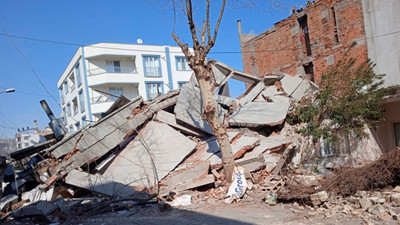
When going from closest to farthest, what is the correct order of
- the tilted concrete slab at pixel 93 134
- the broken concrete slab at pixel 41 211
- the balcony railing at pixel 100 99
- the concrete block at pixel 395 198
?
the concrete block at pixel 395 198
the broken concrete slab at pixel 41 211
the tilted concrete slab at pixel 93 134
the balcony railing at pixel 100 99

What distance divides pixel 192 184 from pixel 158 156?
1.82m

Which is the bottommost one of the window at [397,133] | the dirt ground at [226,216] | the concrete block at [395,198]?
the dirt ground at [226,216]

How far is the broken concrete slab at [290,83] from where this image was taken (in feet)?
43.7

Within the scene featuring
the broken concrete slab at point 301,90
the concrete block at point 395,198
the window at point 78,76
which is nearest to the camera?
the concrete block at point 395,198

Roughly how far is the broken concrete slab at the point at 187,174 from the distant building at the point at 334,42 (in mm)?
6052

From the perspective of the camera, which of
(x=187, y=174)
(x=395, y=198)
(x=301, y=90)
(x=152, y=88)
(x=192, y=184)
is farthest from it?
(x=152, y=88)

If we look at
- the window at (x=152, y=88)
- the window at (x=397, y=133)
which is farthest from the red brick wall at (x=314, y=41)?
the window at (x=152, y=88)

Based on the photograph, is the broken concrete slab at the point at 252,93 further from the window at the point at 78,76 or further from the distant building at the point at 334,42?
the window at the point at 78,76

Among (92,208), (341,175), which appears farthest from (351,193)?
(92,208)

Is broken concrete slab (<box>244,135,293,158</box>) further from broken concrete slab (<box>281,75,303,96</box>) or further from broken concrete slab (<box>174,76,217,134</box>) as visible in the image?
broken concrete slab (<box>281,75,303,96</box>)

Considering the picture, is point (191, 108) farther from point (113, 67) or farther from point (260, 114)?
point (113, 67)

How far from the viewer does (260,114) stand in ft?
37.1

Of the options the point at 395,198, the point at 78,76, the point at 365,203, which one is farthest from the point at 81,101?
the point at 395,198

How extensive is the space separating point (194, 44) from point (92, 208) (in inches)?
191
